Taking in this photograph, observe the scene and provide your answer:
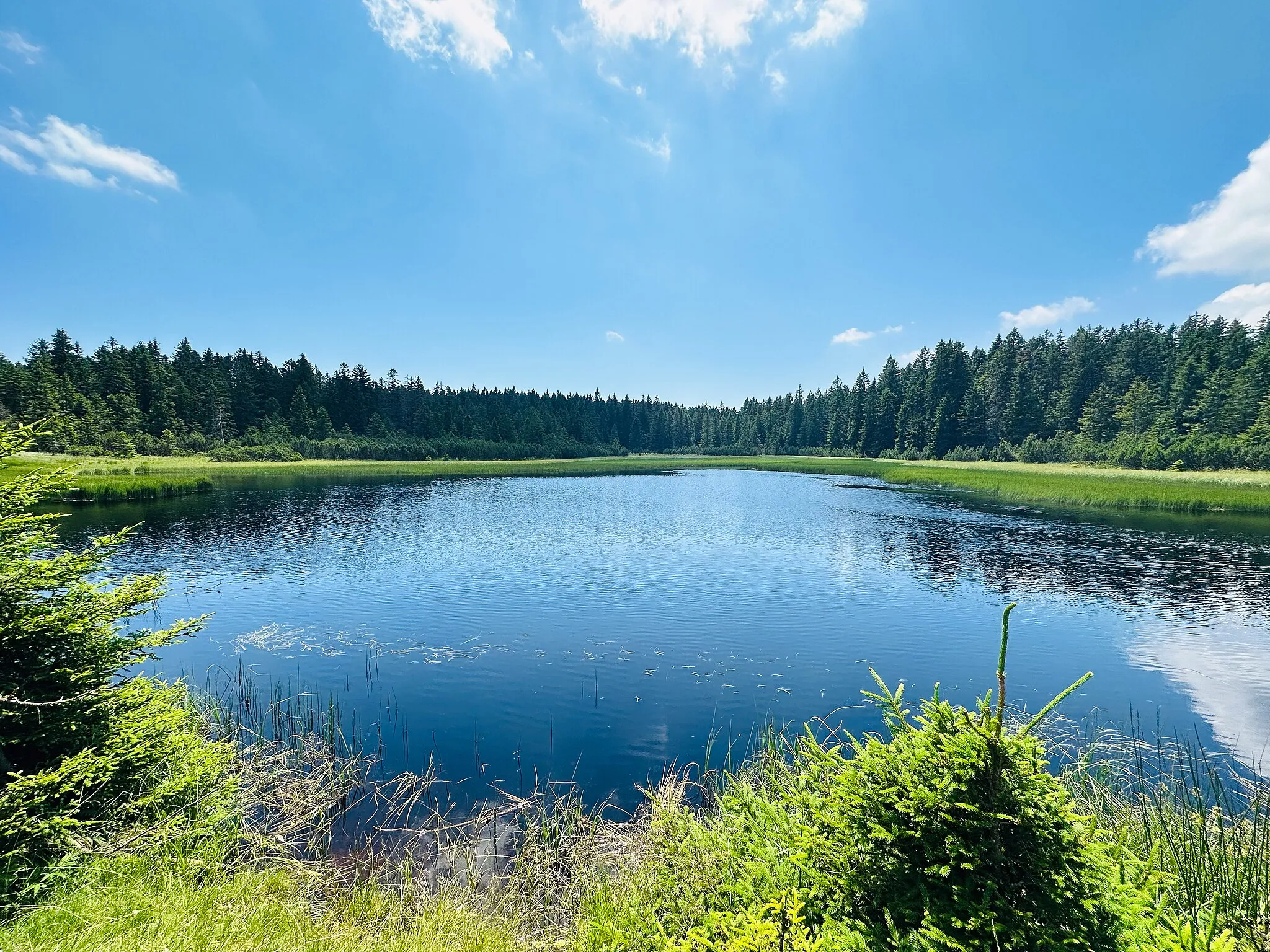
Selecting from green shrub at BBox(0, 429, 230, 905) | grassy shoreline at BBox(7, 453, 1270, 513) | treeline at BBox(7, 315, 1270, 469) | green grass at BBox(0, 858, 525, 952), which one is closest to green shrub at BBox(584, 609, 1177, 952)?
green grass at BBox(0, 858, 525, 952)

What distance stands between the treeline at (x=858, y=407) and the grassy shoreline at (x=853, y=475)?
6.57 meters

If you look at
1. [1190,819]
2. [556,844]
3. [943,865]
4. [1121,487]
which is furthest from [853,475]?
[943,865]

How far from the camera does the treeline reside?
256 feet

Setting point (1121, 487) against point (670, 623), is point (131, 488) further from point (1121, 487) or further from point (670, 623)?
point (1121, 487)

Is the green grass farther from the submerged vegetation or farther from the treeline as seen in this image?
the treeline

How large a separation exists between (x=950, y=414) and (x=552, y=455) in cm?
8987

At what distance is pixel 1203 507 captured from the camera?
42.4 m

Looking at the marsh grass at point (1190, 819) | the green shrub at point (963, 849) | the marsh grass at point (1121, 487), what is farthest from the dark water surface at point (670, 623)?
the marsh grass at point (1121, 487)

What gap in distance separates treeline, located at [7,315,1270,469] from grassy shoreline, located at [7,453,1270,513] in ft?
21.6

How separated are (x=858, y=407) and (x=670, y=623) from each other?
427ft

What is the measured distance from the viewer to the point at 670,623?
17.3 metres

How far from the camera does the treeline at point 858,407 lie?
7812 centimetres

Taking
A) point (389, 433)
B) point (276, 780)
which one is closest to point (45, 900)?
point (276, 780)

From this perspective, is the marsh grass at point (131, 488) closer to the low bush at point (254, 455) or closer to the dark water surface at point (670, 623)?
the dark water surface at point (670, 623)
